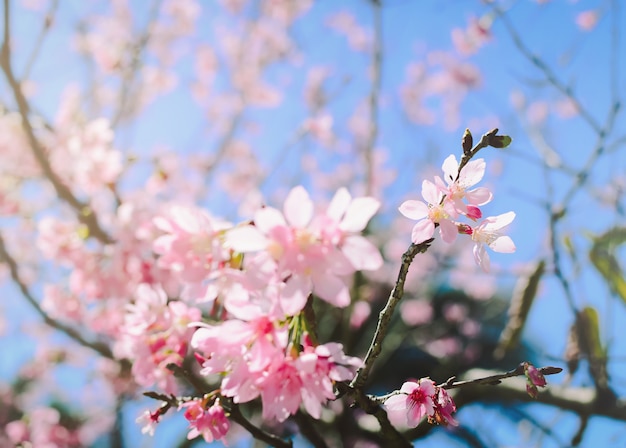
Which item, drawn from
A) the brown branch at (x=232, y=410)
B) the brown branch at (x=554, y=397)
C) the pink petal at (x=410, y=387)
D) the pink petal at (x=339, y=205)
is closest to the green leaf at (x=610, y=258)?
the brown branch at (x=554, y=397)

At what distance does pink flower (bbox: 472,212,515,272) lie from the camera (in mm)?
924

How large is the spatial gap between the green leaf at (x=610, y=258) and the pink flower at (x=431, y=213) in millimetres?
1435

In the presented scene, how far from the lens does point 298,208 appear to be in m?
0.79

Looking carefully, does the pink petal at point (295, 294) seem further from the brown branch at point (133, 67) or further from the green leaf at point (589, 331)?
the brown branch at point (133, 67)

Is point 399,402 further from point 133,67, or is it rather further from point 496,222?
point 133,67

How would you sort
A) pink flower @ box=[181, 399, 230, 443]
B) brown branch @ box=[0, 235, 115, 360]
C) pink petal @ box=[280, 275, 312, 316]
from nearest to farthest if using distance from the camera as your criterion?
pink petal @ box=[280, 275, 312, 316] → pink flower @ box=[181, 399, 230, 443] → brown branch @ box=[0, 235, 115, 360]

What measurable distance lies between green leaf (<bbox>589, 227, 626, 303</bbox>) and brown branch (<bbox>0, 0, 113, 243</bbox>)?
2.24 meters

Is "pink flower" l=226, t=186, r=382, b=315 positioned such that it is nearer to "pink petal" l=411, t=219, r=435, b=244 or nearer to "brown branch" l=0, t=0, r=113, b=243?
"pink petal" l=411, t=219, r=435, b=244

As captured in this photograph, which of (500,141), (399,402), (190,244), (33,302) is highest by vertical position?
(500,141)

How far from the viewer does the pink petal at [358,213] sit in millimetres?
789

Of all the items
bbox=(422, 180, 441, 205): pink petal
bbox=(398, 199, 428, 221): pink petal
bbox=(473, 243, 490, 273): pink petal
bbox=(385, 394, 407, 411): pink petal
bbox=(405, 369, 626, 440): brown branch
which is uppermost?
bbox=(422, 180, 441, 205): pink petal

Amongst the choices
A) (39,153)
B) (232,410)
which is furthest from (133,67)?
(232,410)

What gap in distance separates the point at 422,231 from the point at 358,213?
0.15m

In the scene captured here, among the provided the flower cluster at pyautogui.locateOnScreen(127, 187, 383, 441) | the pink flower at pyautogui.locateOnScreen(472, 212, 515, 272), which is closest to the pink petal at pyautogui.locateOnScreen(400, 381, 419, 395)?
the flower cluster at pyautogui.locateOnScreen(127, 187, 383, 441)
